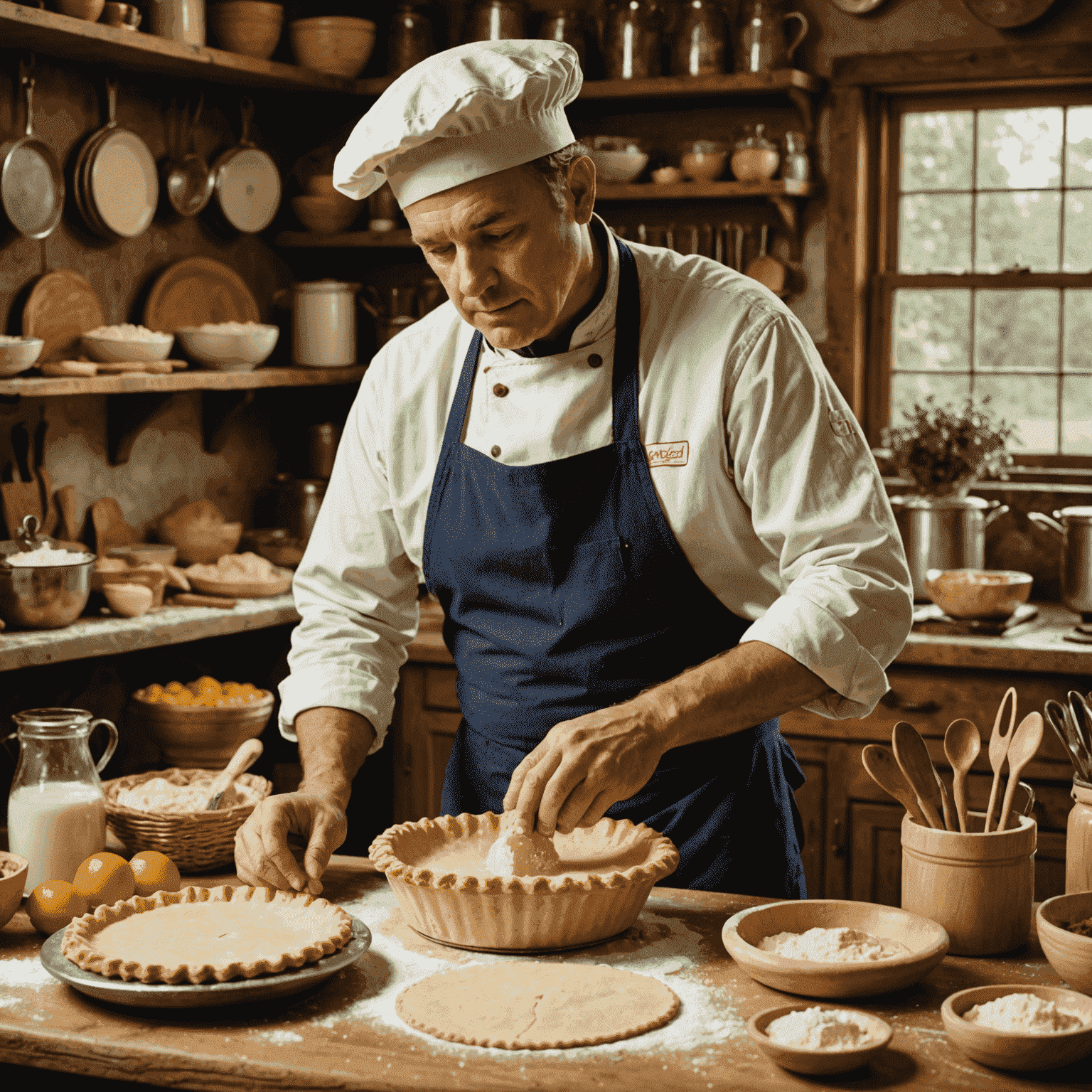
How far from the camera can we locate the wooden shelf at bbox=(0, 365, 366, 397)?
11.3ft

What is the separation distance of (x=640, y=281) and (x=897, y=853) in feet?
6.34

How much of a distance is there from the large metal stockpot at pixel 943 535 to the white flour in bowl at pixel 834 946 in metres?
2.45

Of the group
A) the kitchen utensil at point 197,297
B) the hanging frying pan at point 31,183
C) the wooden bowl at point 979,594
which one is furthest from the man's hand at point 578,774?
the kitchen utensil at point 197,297

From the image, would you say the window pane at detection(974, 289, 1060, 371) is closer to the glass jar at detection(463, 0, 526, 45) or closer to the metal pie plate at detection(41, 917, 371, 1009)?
the glass jar at detection(463, 0, 526, 45)

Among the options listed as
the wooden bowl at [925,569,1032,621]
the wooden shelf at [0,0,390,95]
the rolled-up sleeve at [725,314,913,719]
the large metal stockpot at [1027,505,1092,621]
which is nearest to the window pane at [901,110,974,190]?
the large metal stockpot at [1027,505,1092,621]

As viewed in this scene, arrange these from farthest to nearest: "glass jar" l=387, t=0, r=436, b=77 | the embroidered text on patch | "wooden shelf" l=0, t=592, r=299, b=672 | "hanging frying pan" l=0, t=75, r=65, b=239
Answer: "glass jar" l=387, t=0, r=436, b=77, "hanging frying pan" l=0, t=75, r=65, b=239, "wooden shelf" l=0, t=592, r=299, b=672, the embroidered text on patch

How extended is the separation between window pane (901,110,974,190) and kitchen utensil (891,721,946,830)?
304cm

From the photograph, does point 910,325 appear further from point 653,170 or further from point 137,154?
point 137,154

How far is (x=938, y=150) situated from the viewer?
14.1 feet

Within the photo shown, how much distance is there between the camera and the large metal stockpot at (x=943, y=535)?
391 cm

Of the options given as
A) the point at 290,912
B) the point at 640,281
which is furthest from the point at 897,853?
the point at 290,912

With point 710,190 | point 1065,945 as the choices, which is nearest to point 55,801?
point 1065,945

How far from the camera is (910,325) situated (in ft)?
14.5

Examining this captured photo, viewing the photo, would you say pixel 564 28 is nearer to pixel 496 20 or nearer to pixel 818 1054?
pixel 496 20
